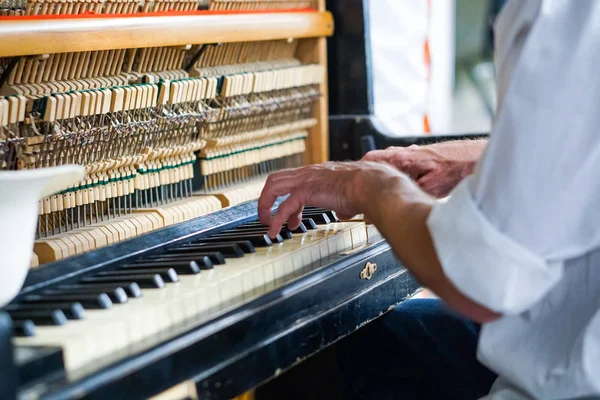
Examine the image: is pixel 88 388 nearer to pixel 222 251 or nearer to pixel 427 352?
pixel 222 251

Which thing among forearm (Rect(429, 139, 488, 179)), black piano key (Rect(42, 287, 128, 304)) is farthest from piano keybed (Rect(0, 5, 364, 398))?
forearm (Rect(429, 139, 488, 179))

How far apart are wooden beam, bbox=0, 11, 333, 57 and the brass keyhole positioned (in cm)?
79

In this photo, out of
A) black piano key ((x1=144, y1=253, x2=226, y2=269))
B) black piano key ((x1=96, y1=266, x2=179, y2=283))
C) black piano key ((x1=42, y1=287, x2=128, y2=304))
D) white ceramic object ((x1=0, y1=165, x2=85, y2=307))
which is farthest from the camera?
black piano key ((x1=144, y1=253, x2=226, y2=269))

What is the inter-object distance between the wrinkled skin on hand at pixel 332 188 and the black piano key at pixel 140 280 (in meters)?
0.39

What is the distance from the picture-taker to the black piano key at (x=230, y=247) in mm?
1998

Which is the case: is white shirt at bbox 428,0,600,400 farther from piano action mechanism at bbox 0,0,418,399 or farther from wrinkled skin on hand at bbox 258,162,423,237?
piano action mechanism at bbox 0,0,418,399

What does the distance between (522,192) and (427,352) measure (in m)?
1.17

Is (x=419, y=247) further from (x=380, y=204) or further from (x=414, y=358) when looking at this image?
(x=414, y=358)

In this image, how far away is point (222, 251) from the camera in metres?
2.01

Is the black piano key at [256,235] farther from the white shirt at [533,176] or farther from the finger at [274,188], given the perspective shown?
the white shirt at [533,176]

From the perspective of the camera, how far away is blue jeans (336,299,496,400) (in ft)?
8.29

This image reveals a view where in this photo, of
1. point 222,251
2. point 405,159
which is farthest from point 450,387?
point 222,251

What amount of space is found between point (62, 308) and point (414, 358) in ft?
4.05

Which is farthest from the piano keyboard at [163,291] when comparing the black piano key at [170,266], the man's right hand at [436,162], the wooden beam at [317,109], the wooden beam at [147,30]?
the wooden beam at [317,109]
